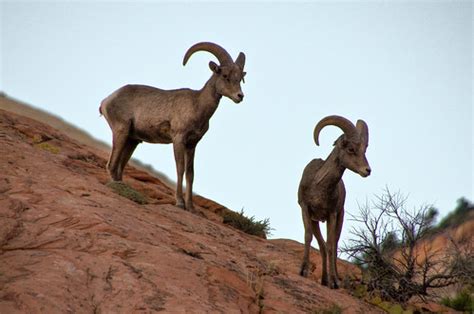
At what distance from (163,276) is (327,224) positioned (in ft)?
13.5

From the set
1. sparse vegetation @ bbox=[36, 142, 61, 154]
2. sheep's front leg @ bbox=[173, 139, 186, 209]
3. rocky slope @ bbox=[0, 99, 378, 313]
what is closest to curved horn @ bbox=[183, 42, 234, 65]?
sheep's front leg @ bbox=[173, 139, 186, 209]

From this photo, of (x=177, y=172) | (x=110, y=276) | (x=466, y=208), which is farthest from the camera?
(x=466, y=208)

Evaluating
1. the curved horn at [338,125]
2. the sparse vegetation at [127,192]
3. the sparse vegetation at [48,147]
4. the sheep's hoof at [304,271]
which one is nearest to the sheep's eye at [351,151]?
the curved horn at [338,125]

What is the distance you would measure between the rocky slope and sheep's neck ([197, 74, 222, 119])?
1.87 m

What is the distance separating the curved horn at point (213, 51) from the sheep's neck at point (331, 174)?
300 centimetres

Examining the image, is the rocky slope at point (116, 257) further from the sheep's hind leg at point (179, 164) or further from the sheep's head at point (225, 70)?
the sheep's head at point (225, 70)

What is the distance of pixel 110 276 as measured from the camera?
32.1 feet

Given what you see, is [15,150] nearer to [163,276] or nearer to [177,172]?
[177,172]

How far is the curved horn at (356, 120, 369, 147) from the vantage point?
13.5m

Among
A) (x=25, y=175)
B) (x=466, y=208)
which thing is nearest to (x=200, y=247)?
(x=25, y=175)

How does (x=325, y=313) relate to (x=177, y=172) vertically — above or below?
below

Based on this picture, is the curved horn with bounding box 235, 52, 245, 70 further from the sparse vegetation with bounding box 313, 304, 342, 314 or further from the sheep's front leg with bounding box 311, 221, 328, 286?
the sparse vegetation with bounding box 313, 304, 342, 314

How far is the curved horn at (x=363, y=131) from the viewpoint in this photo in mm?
13477

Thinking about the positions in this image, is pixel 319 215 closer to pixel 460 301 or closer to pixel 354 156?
pixel 354 156
